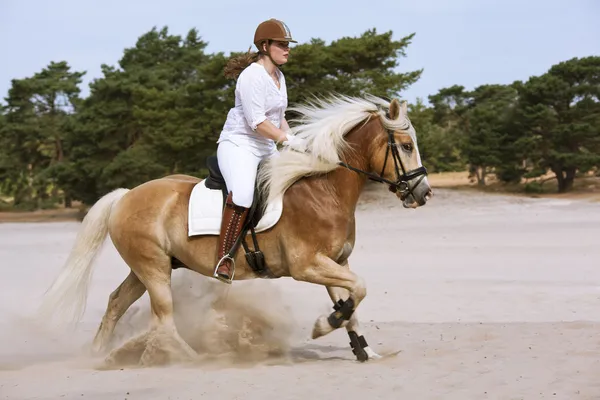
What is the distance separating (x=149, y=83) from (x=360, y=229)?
76.7 feet

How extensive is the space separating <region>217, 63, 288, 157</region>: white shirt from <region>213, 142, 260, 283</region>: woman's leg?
193 millimetres

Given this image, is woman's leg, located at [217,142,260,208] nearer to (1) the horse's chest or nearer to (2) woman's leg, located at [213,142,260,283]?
(2) woman's leg, located at [213,142,260,283]

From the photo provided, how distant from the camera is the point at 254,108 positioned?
6047 millimetres

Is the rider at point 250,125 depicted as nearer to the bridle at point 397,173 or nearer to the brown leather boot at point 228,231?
the brown leather boot at point 228,231

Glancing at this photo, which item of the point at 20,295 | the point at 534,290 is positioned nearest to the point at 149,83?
the point at 20,295

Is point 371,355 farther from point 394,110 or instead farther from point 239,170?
point 394,110

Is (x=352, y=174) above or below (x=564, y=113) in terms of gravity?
below

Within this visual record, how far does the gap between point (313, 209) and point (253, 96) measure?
3.36 ft

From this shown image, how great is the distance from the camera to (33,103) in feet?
168

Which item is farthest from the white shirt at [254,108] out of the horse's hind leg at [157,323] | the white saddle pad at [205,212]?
the horse's hind leg at [157,323]

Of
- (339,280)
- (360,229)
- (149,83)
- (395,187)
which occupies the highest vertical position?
(149,83)

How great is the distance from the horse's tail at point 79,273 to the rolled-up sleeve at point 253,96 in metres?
1.79

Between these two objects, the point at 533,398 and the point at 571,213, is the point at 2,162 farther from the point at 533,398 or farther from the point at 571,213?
the point at 533,398

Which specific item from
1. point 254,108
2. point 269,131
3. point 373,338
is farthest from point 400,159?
point 373,338
